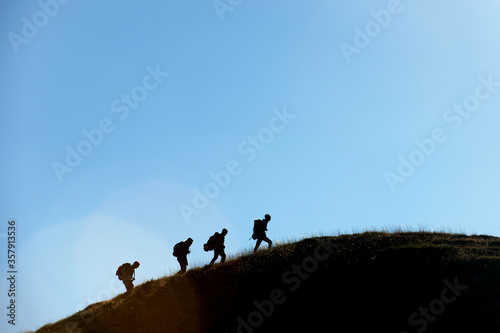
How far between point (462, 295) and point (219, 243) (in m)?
12.5

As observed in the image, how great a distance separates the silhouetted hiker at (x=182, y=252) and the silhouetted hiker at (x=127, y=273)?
2.43m

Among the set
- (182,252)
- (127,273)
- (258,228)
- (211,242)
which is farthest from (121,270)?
(258,228)

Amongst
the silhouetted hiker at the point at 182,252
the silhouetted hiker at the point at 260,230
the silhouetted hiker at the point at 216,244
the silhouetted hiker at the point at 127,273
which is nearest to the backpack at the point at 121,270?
the silhouetted hiker at the point at 127,273

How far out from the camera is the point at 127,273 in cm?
2597

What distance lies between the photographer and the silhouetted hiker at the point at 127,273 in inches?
1019

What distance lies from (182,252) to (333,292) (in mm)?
9162

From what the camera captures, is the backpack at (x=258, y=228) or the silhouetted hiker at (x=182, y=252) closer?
the silhouetted hiker at (x=182, y=252)

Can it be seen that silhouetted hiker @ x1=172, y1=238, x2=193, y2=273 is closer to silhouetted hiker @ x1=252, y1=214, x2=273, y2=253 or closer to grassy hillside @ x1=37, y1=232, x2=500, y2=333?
grassy hillside @ x1=37, y1=232, x2=500, y2=333

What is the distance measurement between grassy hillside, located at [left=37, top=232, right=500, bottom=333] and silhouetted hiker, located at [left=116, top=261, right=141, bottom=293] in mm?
603

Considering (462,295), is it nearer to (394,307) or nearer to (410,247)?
(394,307)

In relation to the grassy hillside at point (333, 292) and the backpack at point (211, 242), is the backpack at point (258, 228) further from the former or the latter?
the backpack at point (211, 242)

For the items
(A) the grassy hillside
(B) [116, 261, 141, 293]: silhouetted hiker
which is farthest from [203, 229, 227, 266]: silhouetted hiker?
(B) [116, 261, 141, 293]: silhouetted hiker

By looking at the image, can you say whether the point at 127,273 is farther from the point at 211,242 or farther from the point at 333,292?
the point at 333,292

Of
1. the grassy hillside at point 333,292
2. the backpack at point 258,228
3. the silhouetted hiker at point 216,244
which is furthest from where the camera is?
the backpack at point 258,228
